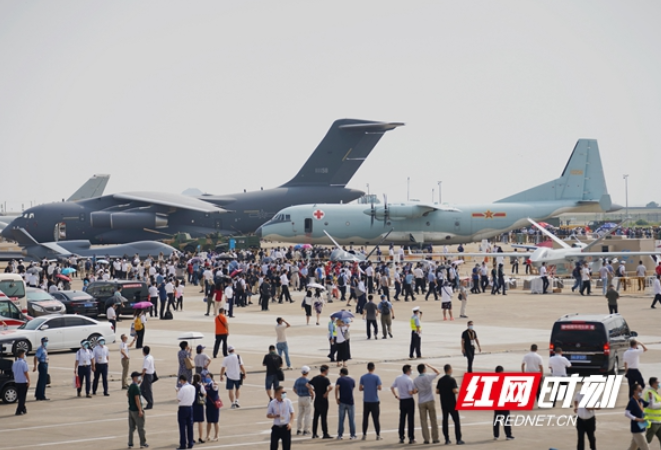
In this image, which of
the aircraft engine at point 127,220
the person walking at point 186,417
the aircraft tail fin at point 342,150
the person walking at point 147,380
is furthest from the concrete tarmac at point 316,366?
the aircraft tail fin at point 342,150

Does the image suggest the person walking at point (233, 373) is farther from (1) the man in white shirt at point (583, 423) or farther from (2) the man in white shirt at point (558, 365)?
(1) the man in white shirt at point (583, 423)

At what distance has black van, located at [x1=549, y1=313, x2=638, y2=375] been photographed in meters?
18.4

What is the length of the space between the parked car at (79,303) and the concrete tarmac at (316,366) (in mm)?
1163

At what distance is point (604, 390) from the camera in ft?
55.9

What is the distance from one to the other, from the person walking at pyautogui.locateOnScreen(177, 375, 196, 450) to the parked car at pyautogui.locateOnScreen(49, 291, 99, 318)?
1823 cm

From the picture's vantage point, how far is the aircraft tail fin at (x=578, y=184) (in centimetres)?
5959

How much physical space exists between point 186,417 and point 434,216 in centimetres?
4516

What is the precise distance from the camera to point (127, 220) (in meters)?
63.8

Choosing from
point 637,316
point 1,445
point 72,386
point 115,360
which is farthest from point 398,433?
point 637,316

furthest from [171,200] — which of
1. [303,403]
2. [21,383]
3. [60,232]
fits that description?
[303,403]

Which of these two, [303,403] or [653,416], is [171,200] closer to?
[303,403]

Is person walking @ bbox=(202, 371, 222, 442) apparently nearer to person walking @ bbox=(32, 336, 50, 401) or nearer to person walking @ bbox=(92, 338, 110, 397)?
person walking @ bbox=(92, 338, 110, 397)

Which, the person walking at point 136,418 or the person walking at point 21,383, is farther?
the person walking at point 21,383

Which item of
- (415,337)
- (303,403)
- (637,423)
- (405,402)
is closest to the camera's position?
(637,423)
